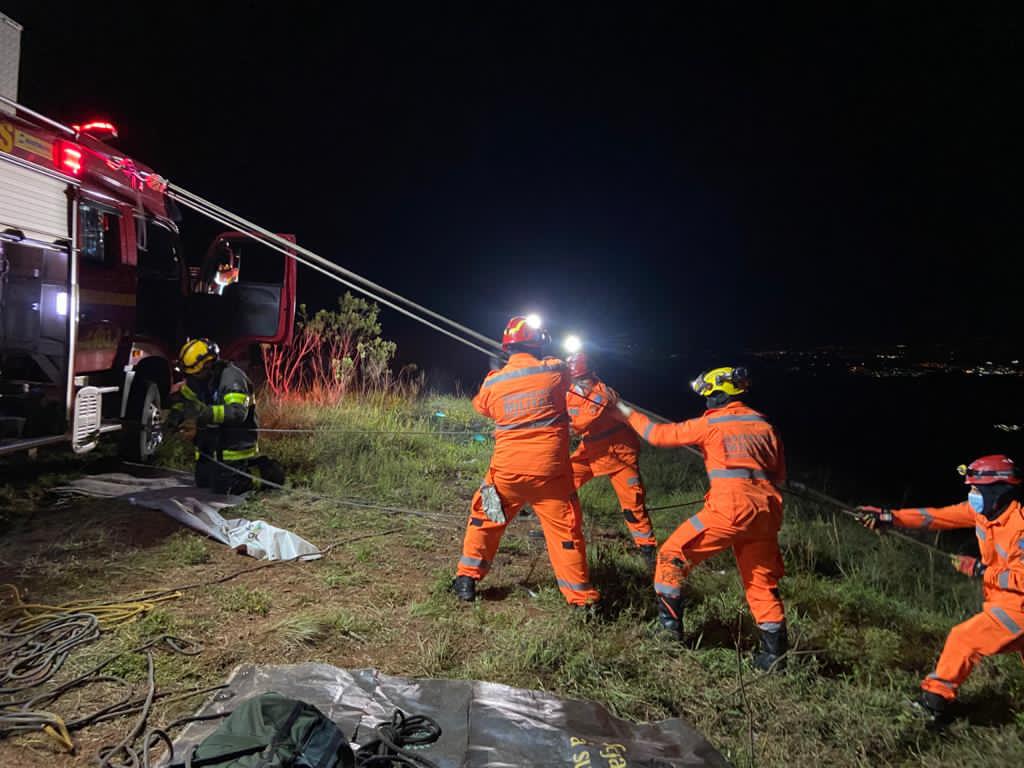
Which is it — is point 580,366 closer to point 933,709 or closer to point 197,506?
point 933,709

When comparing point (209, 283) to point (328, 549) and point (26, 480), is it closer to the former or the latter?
point (26, 480)

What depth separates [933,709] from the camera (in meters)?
2.98

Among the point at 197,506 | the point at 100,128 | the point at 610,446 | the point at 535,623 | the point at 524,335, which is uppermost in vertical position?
the point at 100,128

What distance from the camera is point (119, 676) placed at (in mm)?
2873

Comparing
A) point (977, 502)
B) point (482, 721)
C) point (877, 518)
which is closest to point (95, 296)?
point (482, 721)

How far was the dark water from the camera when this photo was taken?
1294cm

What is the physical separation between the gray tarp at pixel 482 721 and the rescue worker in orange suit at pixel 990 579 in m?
1.35

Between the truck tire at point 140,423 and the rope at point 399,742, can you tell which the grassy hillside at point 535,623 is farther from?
the truck tire at point 140,423

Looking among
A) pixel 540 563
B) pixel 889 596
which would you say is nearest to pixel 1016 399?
pixel 889 596

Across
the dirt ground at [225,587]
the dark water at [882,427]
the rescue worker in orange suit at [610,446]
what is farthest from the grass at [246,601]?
the dark water at [882,427]

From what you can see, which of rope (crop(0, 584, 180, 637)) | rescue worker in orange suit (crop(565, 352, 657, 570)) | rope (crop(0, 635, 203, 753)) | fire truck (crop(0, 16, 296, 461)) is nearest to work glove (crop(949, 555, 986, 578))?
rescue worker in orange suit (crop(565, 352, 657, 570))

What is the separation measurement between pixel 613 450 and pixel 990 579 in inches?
102

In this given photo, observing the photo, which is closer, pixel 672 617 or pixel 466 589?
pixel 672 617

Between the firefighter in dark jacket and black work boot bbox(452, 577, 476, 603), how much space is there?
2564 mm
